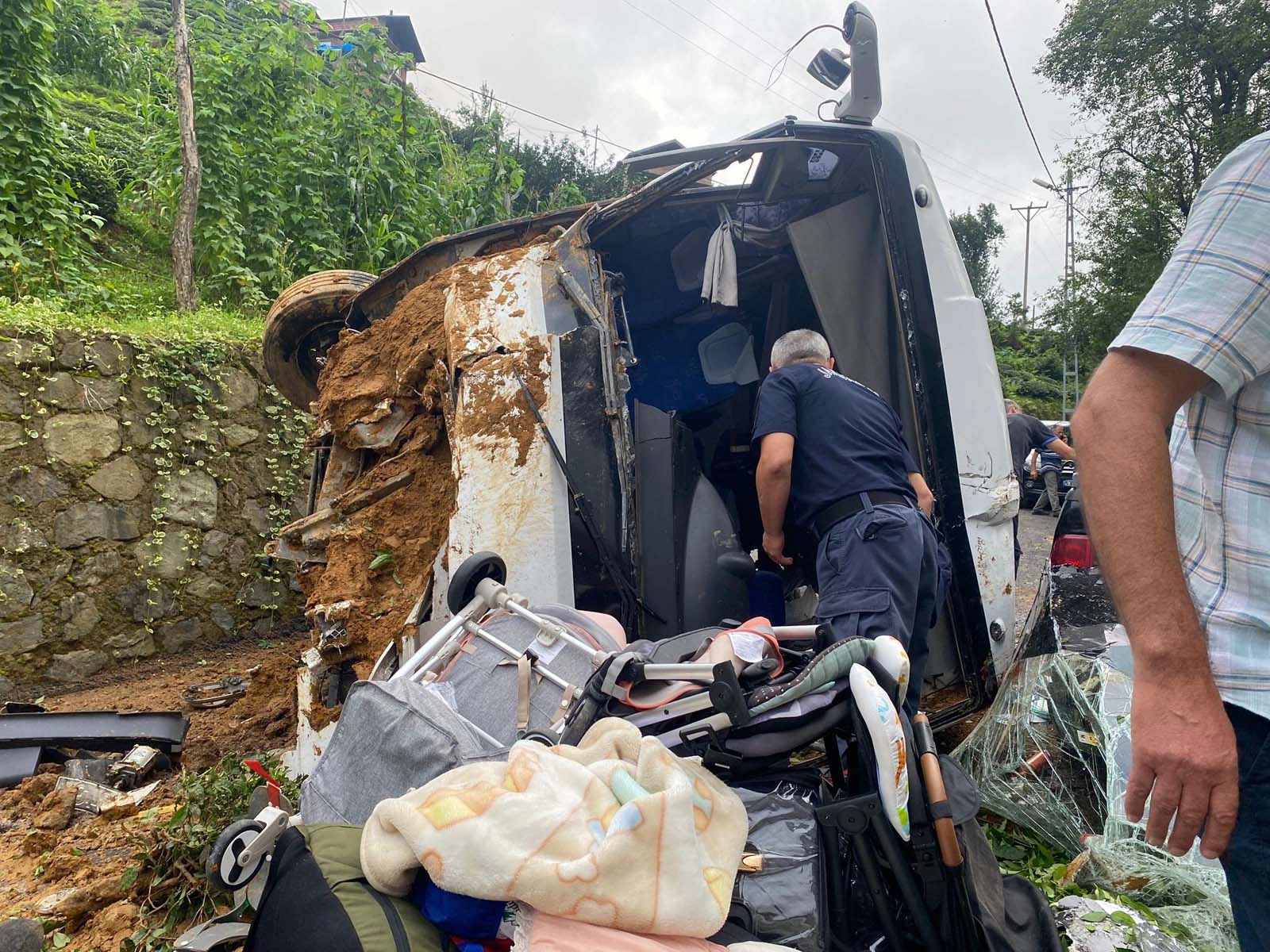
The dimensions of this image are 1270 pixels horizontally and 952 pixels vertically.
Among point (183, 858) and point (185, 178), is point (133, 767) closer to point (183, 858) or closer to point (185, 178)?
point (183, 858)

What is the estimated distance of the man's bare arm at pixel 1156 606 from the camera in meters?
0.95

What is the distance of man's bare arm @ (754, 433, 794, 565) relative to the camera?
3008 mm

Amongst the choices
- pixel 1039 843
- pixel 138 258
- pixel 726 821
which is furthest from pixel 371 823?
pixel 138 258

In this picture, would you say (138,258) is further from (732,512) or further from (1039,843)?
(1039,843)

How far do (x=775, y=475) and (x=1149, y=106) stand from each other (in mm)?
17101

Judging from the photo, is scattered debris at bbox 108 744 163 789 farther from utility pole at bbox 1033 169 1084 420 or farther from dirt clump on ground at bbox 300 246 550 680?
utility pole at bbox 1033 169 1084 420

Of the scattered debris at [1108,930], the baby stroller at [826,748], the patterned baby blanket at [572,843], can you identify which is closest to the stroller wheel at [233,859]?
the baby stroller at [826,748]

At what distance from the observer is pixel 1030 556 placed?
8492 mm

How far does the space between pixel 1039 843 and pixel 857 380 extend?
1.95 m

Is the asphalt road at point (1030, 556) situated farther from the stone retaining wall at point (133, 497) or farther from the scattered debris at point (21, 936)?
the stone retaining wall at point (133, 497)

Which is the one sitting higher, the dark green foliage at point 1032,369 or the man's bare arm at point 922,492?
the dark green foliage at point 1032,369

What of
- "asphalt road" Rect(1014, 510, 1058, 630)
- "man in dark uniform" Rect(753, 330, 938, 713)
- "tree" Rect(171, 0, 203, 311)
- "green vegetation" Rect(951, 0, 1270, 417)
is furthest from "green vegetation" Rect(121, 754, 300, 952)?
"green vegetation" Rect(951, 0, 1270, 417)

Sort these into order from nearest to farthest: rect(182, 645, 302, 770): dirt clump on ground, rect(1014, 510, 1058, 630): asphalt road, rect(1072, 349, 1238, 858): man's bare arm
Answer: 1. rect(1072, 349, 1238, 858): man's bare arm
2. rect(182, 645, 302, 770): dirt clump on ground
3. rect(1014, 510, 1058, 630): asphalt road

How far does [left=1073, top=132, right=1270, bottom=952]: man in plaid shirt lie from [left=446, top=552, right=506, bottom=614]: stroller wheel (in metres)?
1.60
